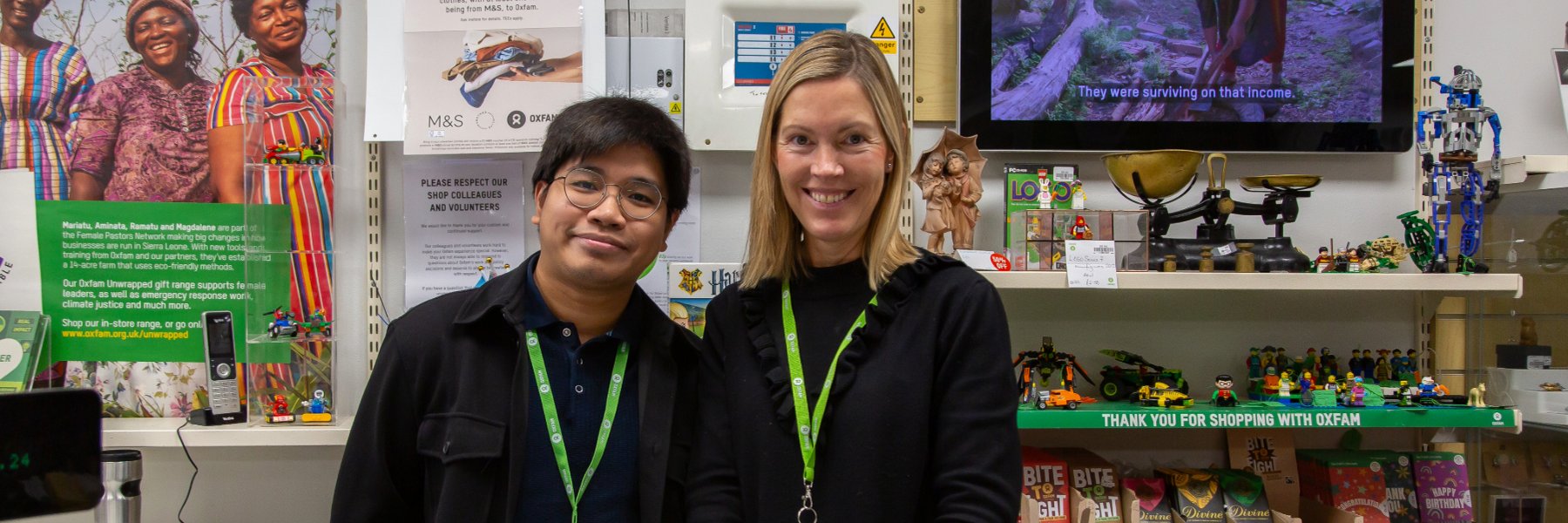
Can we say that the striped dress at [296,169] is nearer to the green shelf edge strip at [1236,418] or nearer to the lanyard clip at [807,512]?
the lanyard clip at [807,512]

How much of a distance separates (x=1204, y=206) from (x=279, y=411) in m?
2.13

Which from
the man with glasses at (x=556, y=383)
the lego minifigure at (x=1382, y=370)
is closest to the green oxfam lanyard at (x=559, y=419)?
the man with glasses at (x=556, y=383)

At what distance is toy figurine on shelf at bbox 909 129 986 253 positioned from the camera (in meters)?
1.88

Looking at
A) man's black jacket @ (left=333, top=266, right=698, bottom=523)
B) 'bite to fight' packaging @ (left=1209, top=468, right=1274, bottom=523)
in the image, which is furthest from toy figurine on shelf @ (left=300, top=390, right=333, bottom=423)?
'bite to fight' packaging @ (left=1209, top=468, right=1274, bottom=523)

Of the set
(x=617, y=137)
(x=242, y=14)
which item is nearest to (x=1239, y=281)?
(x=617, y=137)

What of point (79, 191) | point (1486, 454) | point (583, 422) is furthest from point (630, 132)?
point (1486, 454)

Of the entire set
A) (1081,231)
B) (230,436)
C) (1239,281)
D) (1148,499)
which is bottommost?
(1148,499)

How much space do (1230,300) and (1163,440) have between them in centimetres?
40

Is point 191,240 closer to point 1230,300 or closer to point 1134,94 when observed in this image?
point 1134,94

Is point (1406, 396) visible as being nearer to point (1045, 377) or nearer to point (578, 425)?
point (1045, 377)

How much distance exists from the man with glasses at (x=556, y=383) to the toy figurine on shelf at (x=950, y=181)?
0.66 meters

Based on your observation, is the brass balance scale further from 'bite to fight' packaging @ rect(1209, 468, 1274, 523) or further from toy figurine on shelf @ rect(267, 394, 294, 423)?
toy figurine on shelf @ rect(267, 394, 294, 423)

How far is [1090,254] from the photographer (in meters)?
1.84

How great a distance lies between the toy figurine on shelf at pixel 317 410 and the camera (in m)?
1.91
